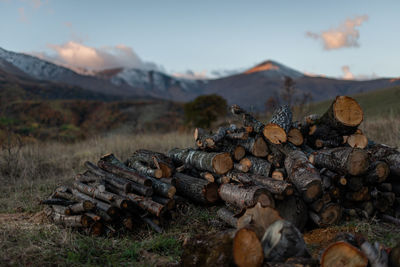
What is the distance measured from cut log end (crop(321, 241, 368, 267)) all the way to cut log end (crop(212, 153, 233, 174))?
2.84m

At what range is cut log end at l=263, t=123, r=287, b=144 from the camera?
4992 millimetres

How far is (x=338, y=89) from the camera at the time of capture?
452 feet

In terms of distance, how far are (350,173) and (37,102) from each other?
33757 mm

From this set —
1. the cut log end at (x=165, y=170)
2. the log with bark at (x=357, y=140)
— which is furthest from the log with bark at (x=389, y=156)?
the cut log end at (x=165, y=170)

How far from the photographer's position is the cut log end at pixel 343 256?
8.06ft

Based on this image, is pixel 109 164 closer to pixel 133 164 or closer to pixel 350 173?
pixel 133 164

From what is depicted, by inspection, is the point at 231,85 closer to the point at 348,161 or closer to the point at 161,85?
the point at 161,85

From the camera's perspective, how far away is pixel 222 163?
527cm

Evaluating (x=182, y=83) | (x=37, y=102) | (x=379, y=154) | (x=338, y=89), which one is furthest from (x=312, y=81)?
(x=379, y=154)

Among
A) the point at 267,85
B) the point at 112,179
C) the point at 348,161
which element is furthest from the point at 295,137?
the point at 267,85

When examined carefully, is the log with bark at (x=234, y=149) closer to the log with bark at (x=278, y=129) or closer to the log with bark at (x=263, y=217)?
the log with bark at (x=278, y=129)

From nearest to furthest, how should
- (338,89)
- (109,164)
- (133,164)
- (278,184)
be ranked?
(278,184) < (109,164) < (133,164) < (338,89)

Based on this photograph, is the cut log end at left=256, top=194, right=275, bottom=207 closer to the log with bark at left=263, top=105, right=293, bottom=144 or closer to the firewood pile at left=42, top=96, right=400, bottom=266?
the firewood pile at left=42, top=96, right=400, bottom=266

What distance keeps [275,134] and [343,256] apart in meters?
2.77
